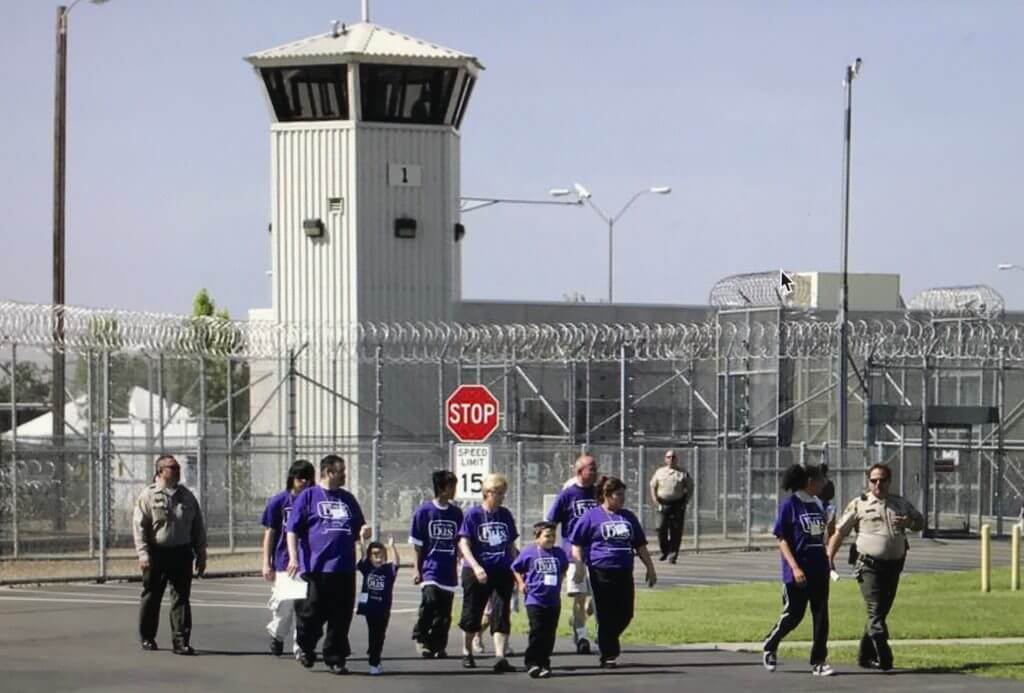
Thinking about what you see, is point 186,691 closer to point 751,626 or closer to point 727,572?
point 751,626

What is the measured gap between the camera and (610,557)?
1524 centimetres

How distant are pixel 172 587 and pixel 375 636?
2.12 m

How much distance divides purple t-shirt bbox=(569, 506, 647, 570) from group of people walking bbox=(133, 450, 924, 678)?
0.03ft

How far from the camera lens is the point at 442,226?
37.0 metres

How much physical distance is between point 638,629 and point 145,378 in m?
20.0

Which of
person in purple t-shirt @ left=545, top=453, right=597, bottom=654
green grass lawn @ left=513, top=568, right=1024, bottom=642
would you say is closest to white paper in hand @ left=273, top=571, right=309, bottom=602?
person in purple t-shirt @ left=545, top=453, right=597, bottom=654

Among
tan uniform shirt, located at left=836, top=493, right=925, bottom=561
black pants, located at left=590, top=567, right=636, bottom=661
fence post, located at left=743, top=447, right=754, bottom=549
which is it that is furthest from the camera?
fence post, located at left=743, top=447, right=754, bottom=549

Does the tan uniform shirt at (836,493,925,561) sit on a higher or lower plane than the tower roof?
lower

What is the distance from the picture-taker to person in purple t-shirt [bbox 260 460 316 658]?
15922mm

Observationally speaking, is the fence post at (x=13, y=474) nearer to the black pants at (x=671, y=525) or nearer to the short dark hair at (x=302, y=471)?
the black pants at (x=671, y=525)

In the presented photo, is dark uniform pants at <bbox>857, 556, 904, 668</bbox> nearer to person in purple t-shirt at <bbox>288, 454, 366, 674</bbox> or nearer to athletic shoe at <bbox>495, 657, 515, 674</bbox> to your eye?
athletic shoe at <bbox>495, 657, 515, 674</bbox>

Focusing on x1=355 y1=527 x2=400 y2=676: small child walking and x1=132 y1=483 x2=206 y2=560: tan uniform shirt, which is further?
x1=132 y1=483 x2=206 y2=560: tan uniform shirt

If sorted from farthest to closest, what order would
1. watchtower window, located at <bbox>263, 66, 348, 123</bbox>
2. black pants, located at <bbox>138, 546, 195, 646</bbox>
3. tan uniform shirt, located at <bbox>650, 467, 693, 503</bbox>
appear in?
watchtower window, located at <bbox>263, 66, 348, 123</bbox>
tan uniform shirt, located at <bbox>650, 467, 693, 503</bbox>
black pants, located at <bbox>138, 546, 195, 646</bbox>

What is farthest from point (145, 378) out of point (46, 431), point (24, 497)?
point (24, 497)
